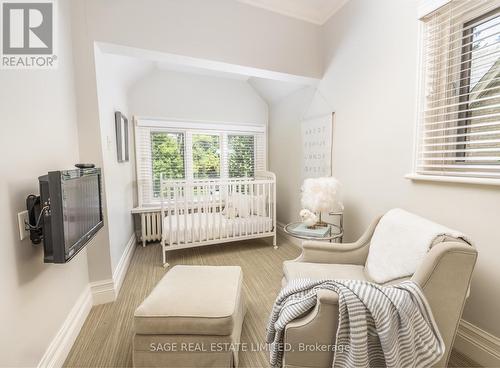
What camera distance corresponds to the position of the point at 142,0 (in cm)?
182

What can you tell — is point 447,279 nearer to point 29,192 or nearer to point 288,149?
point 29,192

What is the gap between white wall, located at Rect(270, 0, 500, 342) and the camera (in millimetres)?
1310

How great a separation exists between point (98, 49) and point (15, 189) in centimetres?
136

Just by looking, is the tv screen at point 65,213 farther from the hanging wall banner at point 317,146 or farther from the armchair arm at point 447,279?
the hanging wall banner at point 317,146

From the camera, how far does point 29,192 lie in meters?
1.14

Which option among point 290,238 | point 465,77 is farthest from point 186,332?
point 290,238

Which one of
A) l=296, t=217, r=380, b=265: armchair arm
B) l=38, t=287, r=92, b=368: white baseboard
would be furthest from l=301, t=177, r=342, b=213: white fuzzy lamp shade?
l=38, t=287, r=92, b=368: white baseboard

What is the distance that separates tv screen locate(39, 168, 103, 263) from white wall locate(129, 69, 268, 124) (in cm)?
221

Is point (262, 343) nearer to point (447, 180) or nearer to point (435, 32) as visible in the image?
point (447, 180)

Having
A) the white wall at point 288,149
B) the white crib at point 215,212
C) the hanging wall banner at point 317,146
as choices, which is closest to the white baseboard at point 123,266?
the white crib at point 215,212

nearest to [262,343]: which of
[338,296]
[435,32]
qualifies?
[338,296]

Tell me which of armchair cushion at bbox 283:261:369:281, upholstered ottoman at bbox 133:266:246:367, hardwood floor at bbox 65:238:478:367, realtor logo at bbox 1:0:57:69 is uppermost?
realtor logo at bbox 1:0:57:69

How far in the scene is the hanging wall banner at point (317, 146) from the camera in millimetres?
2527

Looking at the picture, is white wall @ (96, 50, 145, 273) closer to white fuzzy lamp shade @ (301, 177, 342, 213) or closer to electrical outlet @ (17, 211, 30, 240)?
electrical outlet @ (17, 211, 30, 240)
